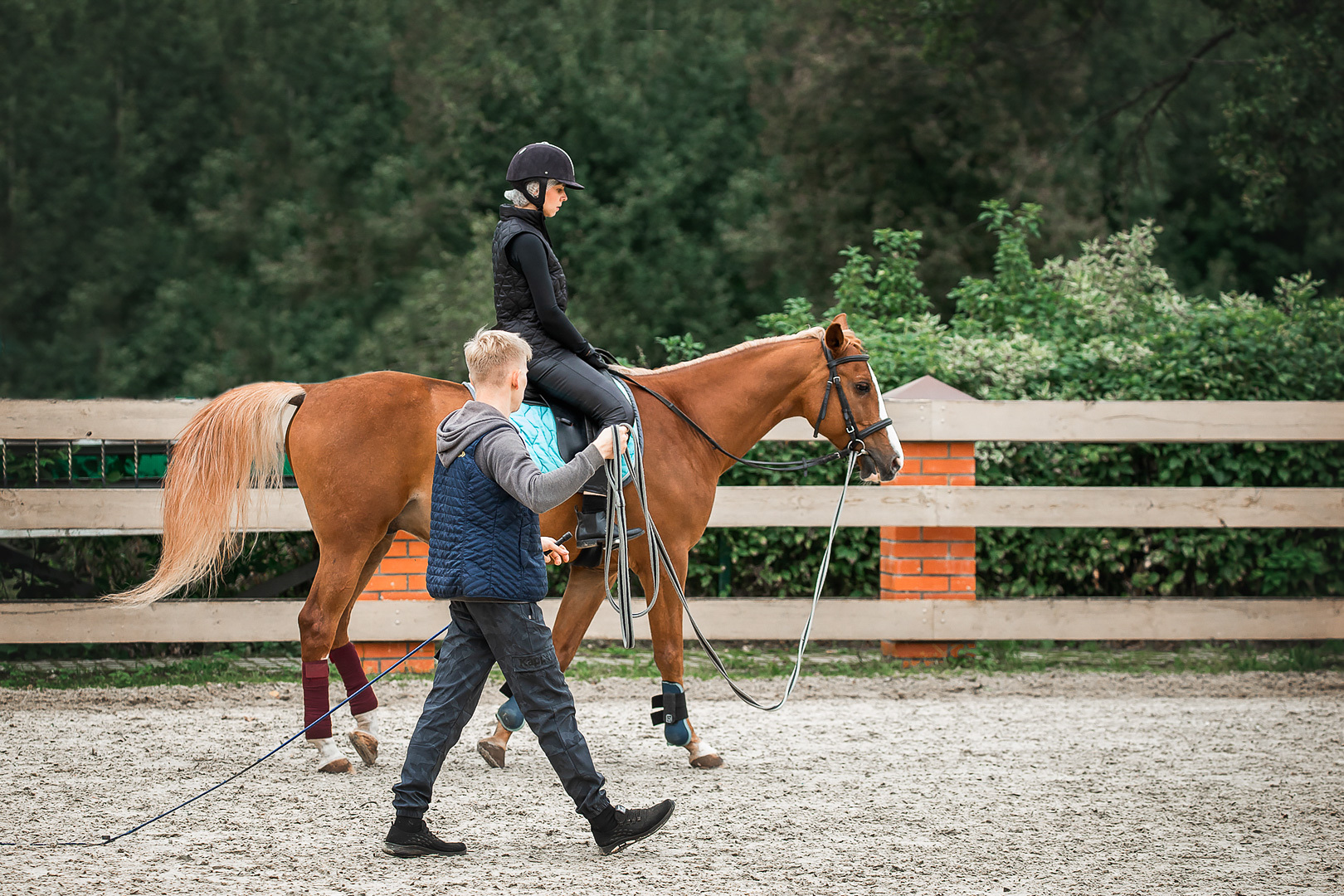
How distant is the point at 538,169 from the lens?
5.32m

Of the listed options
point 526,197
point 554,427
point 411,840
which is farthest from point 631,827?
point 526,197

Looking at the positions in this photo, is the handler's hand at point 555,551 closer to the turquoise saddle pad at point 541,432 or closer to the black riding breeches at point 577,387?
the turquoise saddle pad at point 541,432

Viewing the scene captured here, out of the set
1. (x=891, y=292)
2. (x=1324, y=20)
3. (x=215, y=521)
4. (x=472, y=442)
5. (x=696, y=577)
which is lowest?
(x=696, y=577)

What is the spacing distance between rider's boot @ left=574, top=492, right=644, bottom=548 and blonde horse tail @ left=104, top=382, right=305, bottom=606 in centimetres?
143

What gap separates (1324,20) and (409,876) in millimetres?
16072

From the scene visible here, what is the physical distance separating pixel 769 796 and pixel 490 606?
1.63 m

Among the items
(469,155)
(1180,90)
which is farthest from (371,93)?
(1180,90)

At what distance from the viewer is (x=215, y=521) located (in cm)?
564

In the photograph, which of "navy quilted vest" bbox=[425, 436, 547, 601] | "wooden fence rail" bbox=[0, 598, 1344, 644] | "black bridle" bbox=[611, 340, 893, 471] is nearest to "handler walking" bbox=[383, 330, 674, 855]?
"navy quilted vest" bbox=[425, 436, 547, 601]

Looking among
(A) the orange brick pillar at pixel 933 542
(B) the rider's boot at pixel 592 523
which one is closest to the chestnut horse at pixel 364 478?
(B) the rider's boot at pixel 592 523

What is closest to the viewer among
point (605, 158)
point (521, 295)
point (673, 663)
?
point (521, 295)

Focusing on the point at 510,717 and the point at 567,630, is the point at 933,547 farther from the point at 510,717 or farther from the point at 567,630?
the point at 510,717

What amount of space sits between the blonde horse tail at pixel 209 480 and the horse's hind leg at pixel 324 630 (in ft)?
1.59

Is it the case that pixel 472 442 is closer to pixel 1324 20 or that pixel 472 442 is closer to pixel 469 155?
pixel 1324 20
